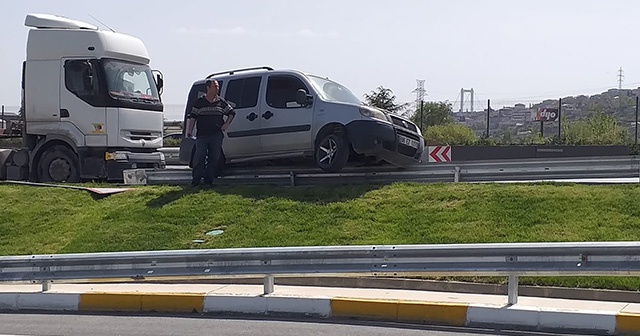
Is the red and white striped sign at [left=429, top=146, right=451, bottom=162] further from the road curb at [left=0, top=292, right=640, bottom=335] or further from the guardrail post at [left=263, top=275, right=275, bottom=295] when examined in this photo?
the road curb at [left=0, top=292, right=640, bottom=335]

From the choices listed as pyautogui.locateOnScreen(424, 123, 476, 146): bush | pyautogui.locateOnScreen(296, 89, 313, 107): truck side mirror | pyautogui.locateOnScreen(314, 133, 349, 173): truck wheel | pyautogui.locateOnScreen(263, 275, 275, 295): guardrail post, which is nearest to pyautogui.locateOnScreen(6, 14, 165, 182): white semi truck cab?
pyautogui.locateOnScreen(296, 89, 313, 107): truck side mirror

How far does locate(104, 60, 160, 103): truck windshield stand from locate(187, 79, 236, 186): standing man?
11.8 ft

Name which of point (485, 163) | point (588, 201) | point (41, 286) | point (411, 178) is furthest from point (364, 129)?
point (41, 286)

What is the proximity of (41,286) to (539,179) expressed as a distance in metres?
7.30

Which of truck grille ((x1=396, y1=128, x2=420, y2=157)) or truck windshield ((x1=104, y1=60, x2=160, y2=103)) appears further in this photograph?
truck windshield ((x1=104, y1=60, x2=160, y2=103))

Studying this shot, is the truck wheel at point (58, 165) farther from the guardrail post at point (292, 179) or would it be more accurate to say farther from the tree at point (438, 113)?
the tree at point (438, 113)

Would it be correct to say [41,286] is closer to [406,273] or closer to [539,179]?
[406,273]

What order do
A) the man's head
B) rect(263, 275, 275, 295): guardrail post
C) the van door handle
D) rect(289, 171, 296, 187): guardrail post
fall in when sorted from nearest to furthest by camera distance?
rect(263, 275, 275, 295): guardrail post → the man's head → rect(289, 171, 296, 187): guardrail post → the van door handle

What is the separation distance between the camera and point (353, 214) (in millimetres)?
10828

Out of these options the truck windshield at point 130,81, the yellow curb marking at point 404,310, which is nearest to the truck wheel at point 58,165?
the truck windshield at point 130,81

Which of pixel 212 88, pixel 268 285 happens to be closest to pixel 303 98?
pixel 212 88

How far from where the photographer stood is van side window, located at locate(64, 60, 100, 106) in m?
15.6

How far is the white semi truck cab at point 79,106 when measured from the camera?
15688mm

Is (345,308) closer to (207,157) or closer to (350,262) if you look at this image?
(350,262)
